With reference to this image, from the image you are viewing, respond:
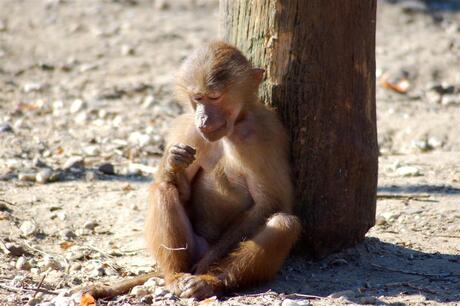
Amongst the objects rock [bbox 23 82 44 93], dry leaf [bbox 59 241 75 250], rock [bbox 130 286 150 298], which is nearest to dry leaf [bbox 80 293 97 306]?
rock [bbox 130 286 150 298]

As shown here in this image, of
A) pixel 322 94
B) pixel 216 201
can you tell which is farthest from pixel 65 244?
pixel 322 94

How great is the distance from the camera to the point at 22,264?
636 cm

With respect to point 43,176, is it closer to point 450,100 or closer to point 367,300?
point 367,300

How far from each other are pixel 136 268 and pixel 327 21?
2091 mm

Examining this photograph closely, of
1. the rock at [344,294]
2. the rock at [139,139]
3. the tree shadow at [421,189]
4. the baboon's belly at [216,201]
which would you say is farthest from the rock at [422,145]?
the rock at [344,294]

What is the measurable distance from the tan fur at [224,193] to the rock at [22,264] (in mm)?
943

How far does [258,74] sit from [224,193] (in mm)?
799

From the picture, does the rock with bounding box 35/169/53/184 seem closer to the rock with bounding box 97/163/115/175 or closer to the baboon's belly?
the rock with bounding box 97/163/115/175

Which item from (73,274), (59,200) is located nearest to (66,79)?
(59,200)

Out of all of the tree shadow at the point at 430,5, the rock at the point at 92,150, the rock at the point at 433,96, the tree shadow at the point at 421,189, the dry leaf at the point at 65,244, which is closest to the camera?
the dry leaf at the point at 65,244

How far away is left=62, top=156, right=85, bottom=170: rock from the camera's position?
27.8ft

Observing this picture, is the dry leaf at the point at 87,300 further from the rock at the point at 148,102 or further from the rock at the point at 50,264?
the rock at the point at 148,102

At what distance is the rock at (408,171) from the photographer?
26.7ft

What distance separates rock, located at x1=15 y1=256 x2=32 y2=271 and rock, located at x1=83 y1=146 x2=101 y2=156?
102 inches
